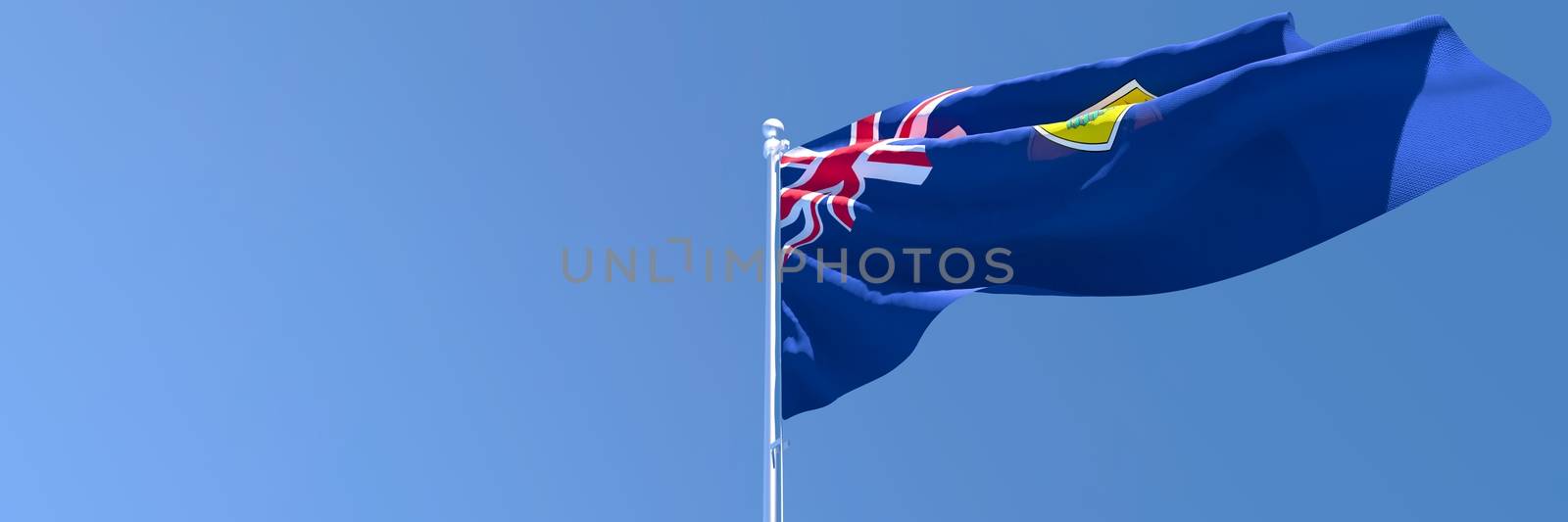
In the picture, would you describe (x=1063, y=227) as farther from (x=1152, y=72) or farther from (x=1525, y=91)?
(x=1525, y=91)

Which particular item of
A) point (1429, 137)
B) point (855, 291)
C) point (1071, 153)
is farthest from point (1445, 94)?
point (855, 291)

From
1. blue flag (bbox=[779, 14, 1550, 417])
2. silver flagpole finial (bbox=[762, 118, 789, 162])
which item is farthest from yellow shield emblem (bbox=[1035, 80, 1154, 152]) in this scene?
silver flagpole finial (bbox=[762, 118, 789, 162])

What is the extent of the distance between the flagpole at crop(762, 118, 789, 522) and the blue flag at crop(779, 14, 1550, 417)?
1.20 ft

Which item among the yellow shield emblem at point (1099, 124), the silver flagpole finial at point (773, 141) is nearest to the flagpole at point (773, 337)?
the silver flagpole finial at point (773, 141)

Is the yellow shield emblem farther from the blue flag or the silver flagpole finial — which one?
the silver flagpole finial

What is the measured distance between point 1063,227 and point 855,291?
59.1 inches

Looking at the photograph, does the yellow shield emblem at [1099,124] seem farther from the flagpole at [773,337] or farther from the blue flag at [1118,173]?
the flagpole at [773,337]

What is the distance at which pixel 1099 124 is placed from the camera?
8.16 m

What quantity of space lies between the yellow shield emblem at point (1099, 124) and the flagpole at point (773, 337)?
6.07 feet

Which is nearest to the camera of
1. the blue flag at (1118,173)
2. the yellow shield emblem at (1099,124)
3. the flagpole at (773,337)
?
the blue flag at (1118,173)

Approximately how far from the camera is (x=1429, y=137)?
7.01m

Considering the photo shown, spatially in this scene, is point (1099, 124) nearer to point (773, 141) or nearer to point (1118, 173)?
point (1118, 173)

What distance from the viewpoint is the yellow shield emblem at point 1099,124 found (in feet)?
26.6

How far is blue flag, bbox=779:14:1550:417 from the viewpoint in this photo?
23.3 ft
